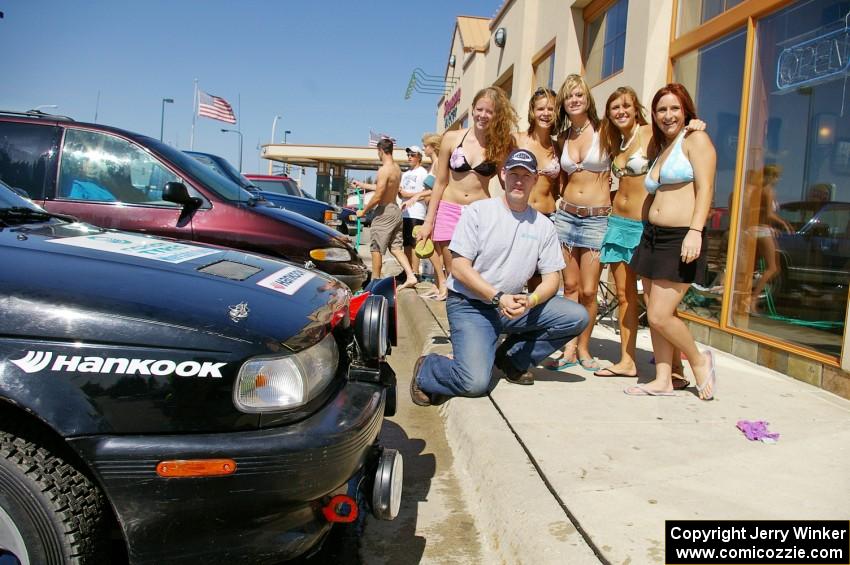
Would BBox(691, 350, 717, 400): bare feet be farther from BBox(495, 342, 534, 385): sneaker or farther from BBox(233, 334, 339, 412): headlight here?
BBox(233, 334, 339, 412): headlight

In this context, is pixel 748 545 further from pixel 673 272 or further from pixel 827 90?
pixel 827 90

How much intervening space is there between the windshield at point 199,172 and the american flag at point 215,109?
16825mm

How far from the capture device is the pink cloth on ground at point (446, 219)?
492cm

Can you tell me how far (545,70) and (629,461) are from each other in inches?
354

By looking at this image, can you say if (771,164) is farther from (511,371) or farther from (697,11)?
(511,371)

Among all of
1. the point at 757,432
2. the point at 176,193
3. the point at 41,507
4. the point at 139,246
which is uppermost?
the point at 176,193

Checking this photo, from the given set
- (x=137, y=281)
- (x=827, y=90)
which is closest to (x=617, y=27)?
(x=827, y=90)

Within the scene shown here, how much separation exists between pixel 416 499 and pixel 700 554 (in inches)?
49.7

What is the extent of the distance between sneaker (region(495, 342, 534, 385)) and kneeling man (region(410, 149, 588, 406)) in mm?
132

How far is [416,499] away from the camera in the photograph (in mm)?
3072

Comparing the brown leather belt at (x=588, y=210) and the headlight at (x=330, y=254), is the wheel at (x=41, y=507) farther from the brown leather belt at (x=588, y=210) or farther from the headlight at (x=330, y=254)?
the brown leather belt at (x=588, y=210)

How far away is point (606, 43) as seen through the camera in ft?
26.9

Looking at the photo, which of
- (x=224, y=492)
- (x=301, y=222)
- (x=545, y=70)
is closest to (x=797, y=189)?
(x=301, y=222)

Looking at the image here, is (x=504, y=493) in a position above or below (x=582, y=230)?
below
